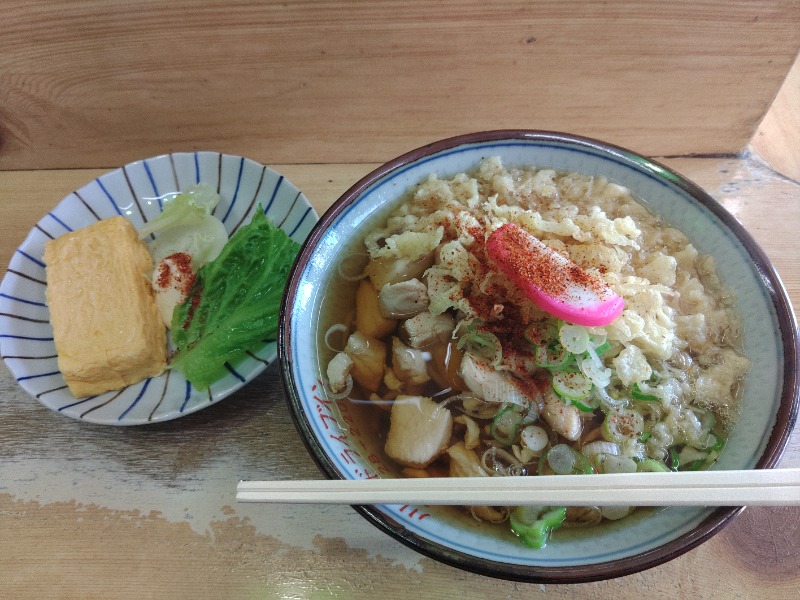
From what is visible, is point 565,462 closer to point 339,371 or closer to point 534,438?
point 534,438

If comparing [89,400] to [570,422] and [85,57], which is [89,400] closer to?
[85,57]

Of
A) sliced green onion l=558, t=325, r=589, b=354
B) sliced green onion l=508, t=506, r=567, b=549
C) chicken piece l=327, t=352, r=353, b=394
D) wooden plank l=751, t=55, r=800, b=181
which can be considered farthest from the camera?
wooden plank l=751, t=55, r=800, b=181

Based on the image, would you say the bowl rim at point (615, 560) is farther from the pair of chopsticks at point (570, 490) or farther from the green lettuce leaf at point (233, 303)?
the green lettuce leaf at point (233, 303)

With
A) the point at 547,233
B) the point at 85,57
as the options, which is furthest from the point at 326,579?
the point at 85,57

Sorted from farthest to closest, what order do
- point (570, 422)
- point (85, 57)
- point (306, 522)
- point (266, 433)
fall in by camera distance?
1. point (85, 57)
2. point (266, 433)
3. point (306, 522)
4. point (570, 422)

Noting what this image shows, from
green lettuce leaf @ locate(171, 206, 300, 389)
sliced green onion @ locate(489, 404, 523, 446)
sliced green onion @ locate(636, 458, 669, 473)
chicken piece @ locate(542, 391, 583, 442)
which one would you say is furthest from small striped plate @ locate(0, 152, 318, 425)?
sliced green onion @ locate(636, 458, 669, 473)

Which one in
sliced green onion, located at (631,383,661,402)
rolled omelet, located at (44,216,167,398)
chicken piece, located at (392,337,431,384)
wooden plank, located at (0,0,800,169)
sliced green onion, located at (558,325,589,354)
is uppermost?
wooden plank, located at (0,0,800,169)

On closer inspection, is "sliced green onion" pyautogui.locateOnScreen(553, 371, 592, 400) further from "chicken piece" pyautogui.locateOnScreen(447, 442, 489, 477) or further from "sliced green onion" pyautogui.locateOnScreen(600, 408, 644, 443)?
"chicken piece" pyautogui.locateOnScreen(447, 442, 489, 477)
